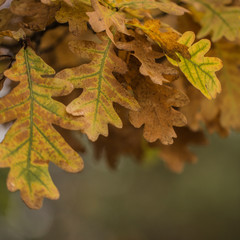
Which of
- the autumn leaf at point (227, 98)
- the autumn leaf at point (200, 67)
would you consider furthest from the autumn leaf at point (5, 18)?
the autumn leaf at point (227, 98)

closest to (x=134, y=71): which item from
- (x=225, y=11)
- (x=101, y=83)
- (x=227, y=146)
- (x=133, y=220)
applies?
(x=101, y=83)

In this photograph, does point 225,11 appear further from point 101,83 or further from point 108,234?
point 108,234

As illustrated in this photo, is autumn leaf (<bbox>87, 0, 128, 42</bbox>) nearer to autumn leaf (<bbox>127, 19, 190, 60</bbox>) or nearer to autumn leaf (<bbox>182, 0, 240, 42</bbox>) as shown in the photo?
autumn leaf (<bbox>127, 19, 190, 60</bbox>)

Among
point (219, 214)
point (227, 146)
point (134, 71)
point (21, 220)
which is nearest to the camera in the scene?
point (134, 71)

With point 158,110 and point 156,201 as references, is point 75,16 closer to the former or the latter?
point 158,110

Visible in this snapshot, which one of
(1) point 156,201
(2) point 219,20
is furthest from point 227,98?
(1) point 156,201

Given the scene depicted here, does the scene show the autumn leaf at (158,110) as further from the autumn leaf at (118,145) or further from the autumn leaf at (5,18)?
the autumn leaf at (118,145)
